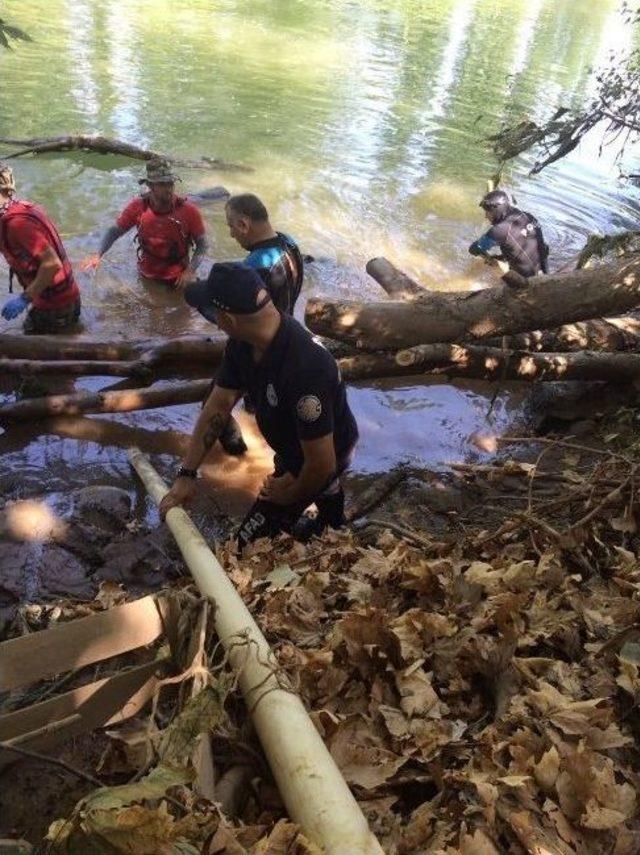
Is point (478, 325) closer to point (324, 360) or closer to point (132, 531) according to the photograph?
point (324, 360)

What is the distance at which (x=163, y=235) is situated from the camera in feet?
25.8

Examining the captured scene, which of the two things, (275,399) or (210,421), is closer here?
(275,399)

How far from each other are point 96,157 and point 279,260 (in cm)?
965

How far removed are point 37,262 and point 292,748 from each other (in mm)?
5724

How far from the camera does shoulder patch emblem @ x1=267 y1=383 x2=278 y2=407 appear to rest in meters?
3.54

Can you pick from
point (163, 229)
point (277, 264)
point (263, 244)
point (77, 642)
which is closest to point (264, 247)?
point (263, 244)

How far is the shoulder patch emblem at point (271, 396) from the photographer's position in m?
3.54

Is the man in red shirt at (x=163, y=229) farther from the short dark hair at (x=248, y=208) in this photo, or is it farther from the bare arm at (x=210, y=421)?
the bare arm at (x=210, y=421)

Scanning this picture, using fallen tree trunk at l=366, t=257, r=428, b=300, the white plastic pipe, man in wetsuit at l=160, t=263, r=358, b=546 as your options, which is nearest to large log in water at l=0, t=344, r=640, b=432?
fallen tree trunk at l=366, t=257, r=428, b=300

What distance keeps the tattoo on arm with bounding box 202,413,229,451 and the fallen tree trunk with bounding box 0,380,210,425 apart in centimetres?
207

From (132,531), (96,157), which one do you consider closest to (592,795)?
(132,531)

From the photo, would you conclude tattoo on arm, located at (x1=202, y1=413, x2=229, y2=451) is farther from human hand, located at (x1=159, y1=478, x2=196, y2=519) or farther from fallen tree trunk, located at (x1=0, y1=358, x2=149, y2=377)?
fallen tree trunk, located at (x1=0, y1=358, x2=149, y2=377)

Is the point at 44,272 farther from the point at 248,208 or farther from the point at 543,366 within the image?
the point at 543,366

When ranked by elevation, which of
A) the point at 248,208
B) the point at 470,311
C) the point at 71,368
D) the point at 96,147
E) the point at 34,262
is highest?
the point at 248,208
